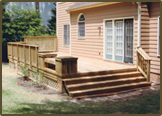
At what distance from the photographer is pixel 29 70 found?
1205cm

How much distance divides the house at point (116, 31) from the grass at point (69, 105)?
2.51 metres

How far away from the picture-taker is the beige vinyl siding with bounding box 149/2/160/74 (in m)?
10.4

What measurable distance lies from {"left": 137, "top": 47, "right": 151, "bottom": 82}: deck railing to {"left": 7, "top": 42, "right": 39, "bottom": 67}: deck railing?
4.37 m

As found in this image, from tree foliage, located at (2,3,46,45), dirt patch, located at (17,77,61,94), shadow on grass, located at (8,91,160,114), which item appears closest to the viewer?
shadow on grass, located at (8,91,160,114)

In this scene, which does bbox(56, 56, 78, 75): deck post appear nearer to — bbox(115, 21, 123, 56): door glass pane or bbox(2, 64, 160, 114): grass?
bbox(2, 64, 160, 114): grass

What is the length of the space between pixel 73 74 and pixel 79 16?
6834 millimetres

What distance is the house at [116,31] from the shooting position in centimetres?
1057

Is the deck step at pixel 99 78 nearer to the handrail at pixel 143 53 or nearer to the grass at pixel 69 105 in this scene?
the handrail at pixel 143 53

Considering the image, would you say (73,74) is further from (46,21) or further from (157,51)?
(46,21)

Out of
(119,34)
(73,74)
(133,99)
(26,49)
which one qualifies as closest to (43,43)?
(26,49)

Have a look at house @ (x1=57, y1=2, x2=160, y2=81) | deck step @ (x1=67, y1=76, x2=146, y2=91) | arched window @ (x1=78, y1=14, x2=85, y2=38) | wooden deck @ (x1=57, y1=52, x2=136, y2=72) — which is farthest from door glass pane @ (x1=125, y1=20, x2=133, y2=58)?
arched window @ (x1=78, y1=14, x2=85, y2=38)

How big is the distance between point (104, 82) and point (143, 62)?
6.58 ft

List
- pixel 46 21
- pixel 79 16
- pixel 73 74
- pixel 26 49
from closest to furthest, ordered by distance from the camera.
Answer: pixel 73 74
pixel 26 49
pixel 79 16
pixel 46 21

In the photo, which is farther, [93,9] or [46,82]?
[93,9]
